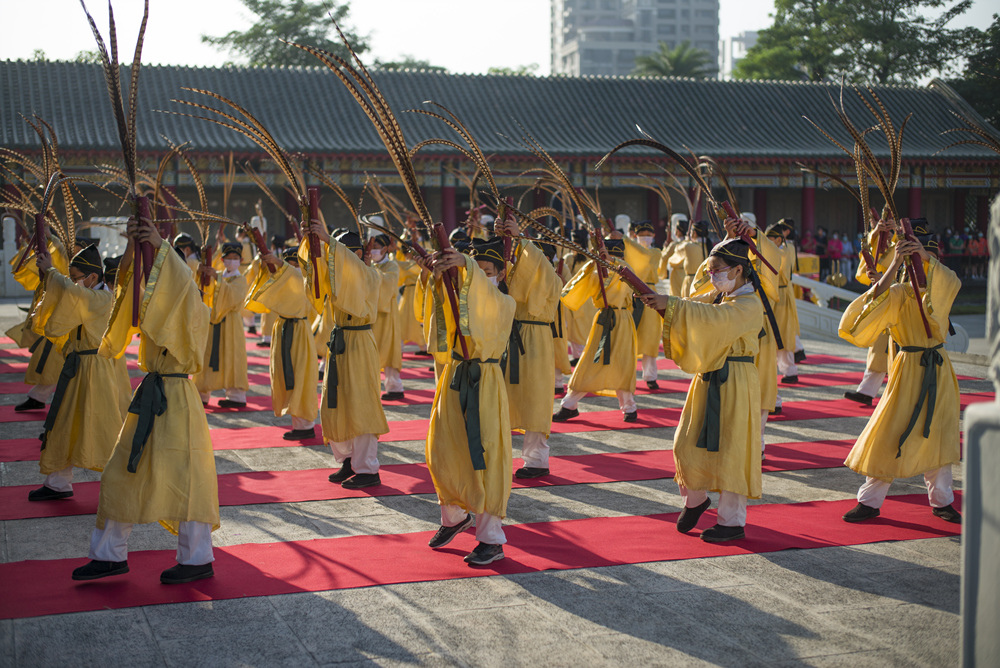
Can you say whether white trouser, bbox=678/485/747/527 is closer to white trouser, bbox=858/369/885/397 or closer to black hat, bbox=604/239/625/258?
black hat, bbox=604/239/625/258

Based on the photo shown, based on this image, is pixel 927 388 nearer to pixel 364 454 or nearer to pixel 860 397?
pixel 364 454

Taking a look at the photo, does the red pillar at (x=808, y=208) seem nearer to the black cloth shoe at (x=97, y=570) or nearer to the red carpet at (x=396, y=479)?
the red carpet at (x=396, y=479)

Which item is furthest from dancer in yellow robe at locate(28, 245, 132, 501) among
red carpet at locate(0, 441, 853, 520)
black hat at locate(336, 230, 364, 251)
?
black hat at locate(336, 230, 364, 251)

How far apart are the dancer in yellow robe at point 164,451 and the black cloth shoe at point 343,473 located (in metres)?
1.81

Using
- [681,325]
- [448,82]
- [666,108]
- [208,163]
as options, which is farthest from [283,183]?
[681,325]

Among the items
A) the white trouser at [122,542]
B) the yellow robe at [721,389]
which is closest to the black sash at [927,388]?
the yellow robe at [721,389]

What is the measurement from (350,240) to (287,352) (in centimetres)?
94

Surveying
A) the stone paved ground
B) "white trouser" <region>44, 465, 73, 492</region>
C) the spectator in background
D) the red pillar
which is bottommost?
the stone paved ground

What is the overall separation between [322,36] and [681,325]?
1330 inches

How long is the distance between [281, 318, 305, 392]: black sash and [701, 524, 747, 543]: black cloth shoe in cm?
337

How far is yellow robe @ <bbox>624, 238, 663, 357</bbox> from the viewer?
29.5 ft

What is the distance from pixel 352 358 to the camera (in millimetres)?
5941

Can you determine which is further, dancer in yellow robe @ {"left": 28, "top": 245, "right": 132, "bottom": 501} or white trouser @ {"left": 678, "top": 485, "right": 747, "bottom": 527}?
dancer in yellow robe @ {"left": 28, "top": 245, "right": 132, "bottom": 501}

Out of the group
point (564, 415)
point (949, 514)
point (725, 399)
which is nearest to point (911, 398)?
point (949, 514)
